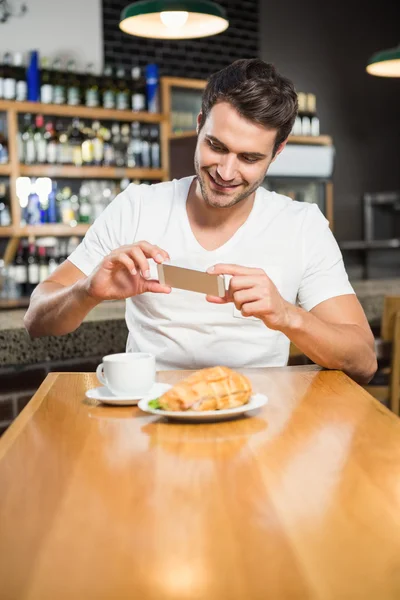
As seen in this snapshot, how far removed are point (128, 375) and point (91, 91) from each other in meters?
4.51

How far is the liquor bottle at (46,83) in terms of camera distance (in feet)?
17.1

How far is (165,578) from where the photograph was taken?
25.7 inches

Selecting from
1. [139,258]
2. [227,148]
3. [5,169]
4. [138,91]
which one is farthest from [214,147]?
[138,91]

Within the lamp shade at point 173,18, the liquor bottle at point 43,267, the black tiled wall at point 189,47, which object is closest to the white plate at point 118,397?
the lamp shade at point 173,18

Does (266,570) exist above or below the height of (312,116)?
below

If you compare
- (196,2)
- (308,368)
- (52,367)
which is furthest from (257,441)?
(196,2)

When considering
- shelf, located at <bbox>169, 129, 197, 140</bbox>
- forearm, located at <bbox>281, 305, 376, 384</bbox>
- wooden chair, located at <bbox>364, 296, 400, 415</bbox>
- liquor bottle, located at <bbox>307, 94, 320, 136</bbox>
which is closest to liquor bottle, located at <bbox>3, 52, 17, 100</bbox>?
shelf, located at <bbox>169, 129, 197, 140</bbox>

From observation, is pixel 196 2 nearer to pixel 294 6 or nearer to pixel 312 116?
pixel 312 116

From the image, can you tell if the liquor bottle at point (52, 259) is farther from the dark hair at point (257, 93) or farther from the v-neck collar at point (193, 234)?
the dark hair at point (257, 93)

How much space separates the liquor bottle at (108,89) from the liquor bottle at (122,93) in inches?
1.7

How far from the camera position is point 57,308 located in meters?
1.81

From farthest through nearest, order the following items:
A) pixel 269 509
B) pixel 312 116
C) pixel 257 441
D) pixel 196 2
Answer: pixel 312 116, pixel 196 2, pixel 257 441, pixel 269 509

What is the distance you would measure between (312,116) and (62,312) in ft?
17.6

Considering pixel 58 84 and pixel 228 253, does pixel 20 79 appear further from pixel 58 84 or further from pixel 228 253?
pixel 228 253
